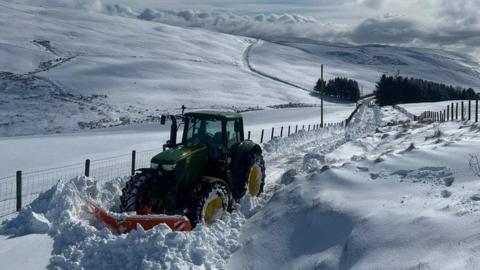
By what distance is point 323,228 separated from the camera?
26.1 feet

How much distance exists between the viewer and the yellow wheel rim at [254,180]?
12.0m

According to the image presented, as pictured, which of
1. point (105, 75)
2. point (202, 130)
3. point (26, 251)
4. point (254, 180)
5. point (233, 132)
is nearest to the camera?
point (26, 251)

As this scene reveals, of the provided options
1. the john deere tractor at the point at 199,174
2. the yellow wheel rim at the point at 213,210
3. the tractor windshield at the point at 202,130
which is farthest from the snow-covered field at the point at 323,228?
the tractor windshield at the point at 202,130

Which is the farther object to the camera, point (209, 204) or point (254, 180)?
point (254, 180)

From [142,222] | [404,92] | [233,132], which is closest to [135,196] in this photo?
[142,222]

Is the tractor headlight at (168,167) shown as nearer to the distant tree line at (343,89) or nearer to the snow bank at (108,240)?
the snow bank at (108,240)

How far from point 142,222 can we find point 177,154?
172cm

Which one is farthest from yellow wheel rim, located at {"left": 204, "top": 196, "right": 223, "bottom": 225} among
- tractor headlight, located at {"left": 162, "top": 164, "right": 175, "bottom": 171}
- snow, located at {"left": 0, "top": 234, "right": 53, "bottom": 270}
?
snow, located at {"left": 0, "top": 234, "right": 53, "bottom": 270}

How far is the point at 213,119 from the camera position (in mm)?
11109

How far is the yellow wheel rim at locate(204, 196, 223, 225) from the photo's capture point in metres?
9.52

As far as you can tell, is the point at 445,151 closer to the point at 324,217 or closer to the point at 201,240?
the point at 324,217

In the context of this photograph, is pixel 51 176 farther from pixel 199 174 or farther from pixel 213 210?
pixel 213 210

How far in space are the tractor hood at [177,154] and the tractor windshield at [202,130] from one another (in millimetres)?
570

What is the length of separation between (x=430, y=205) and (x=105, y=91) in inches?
2521
